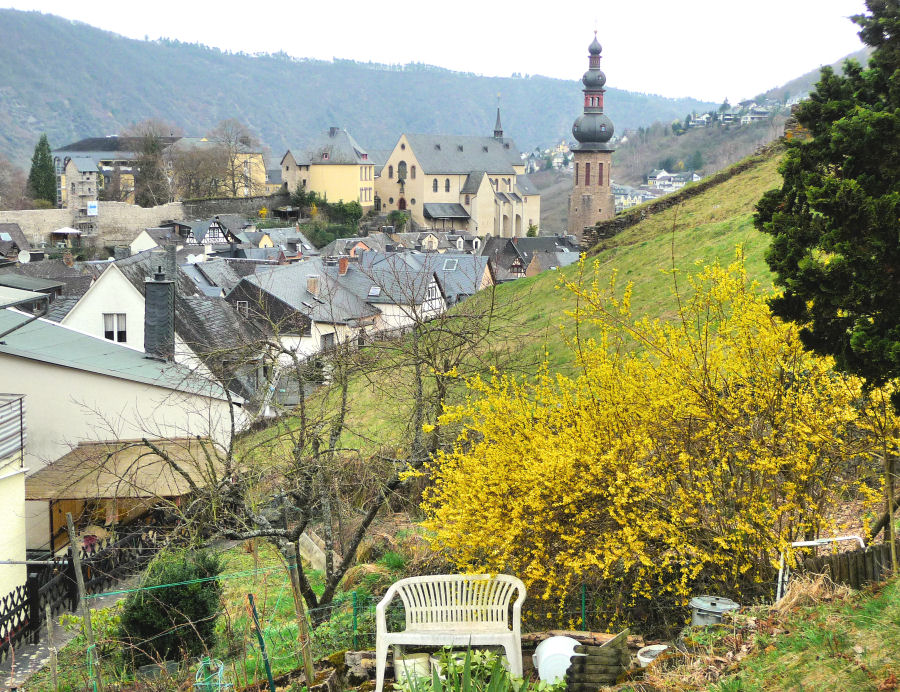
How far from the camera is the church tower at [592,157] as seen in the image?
100 m

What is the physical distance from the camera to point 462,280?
181 feet

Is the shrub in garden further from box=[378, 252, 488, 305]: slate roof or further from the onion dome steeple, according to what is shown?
the onion dome steeple

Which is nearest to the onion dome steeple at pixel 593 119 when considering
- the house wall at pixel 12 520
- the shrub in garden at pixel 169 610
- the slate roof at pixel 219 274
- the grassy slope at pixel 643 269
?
the slate roof at pixel 219 274

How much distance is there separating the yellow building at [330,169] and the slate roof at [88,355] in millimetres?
76962

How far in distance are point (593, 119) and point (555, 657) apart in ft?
324

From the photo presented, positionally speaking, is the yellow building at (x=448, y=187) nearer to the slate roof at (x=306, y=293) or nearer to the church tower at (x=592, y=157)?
the church tower at (x=592, y=157)

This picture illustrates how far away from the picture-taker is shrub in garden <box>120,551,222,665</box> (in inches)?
384

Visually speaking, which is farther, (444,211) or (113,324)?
(444,211)

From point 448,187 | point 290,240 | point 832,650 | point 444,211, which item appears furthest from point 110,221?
point 832,650

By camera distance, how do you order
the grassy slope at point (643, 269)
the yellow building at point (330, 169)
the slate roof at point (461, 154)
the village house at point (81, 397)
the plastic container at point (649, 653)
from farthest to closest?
the slate roof at point (461, 154) → the yellow building at point (330, 169) → the grassy slope at point (643, 269) → the village house at point (81, 397) → the plastic container at point (649, 653)

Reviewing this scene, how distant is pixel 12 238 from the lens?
7906 centimetres

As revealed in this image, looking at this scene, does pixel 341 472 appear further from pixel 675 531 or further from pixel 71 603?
pixel 675 531

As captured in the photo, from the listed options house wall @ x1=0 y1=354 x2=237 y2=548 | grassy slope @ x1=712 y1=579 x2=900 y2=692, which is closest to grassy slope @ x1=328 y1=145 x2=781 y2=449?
house wall @ x1=0 y1=354 x2=237 y2=548

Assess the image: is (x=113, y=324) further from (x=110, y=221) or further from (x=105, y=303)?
(x=110, y=221)
